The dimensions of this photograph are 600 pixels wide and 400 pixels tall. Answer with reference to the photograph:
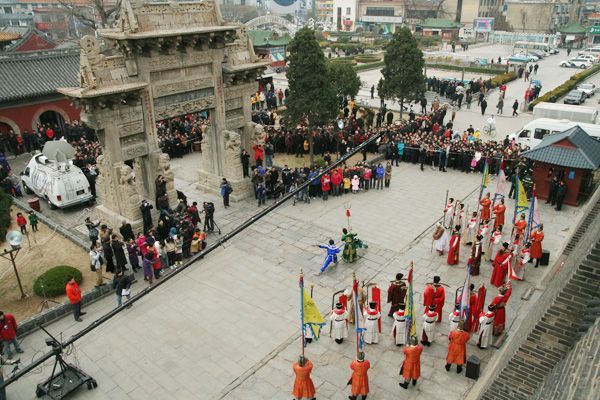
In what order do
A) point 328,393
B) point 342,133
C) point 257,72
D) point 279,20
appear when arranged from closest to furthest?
point 328,393, point 257,72, point 342,133, point 279,20

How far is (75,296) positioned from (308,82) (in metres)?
15.1

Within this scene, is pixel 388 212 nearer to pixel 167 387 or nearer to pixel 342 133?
pixel 342 133

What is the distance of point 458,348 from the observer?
11430mm

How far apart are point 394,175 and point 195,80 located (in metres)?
10.8

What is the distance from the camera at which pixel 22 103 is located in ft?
93.1

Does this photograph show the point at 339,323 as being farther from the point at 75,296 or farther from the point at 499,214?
the point at 499,214

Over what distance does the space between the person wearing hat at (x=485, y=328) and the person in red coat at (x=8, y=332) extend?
11.6 metres

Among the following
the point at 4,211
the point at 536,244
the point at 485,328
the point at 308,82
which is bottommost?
the point at 485,328

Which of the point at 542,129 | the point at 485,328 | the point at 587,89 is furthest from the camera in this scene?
the point at 587,89

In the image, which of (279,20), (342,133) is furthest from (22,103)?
(279,20)

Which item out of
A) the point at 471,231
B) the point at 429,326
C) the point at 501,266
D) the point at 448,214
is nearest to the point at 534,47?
the point at 448,214

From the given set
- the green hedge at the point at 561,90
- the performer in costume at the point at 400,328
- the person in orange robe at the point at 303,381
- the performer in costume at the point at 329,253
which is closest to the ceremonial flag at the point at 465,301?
the performer in costume at the point at 400,328

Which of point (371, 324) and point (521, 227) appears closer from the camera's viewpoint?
point (371, 324)

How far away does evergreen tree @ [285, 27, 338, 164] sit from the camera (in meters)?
23.9
